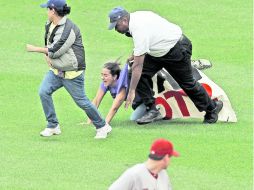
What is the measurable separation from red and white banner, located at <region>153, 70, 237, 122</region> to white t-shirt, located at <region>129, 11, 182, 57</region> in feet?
3.38

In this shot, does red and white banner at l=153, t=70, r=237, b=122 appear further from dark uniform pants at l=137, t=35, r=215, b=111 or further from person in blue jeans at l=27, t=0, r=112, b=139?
person in blue jeans at l=27, t=0, r=112, b=139

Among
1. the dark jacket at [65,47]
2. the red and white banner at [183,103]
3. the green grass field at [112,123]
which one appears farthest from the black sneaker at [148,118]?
the dark jacket at [65,47]

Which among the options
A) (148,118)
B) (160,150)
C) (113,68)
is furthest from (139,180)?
(148,118)

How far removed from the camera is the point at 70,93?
55.1 feet

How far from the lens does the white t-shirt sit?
54.4 feet

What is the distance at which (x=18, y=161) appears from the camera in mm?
15719

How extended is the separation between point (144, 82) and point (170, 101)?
78cm

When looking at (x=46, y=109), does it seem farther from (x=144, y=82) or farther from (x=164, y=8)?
(x=164, y=8)

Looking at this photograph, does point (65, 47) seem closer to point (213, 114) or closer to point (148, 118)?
point (148, 118)

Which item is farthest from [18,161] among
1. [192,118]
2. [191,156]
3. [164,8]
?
[164,8]

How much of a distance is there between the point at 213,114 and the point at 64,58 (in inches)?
105

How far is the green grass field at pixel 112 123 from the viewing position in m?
15.2

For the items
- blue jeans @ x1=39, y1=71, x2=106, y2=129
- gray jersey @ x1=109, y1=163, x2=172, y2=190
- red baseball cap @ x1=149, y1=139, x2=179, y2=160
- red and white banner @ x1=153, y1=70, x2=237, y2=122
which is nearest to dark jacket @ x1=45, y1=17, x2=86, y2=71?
blue jeans @ x1=39, y1=71, x2=106, y2=129

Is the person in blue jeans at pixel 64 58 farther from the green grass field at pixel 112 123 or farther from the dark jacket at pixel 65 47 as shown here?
the green grass field at pixel 112 123
